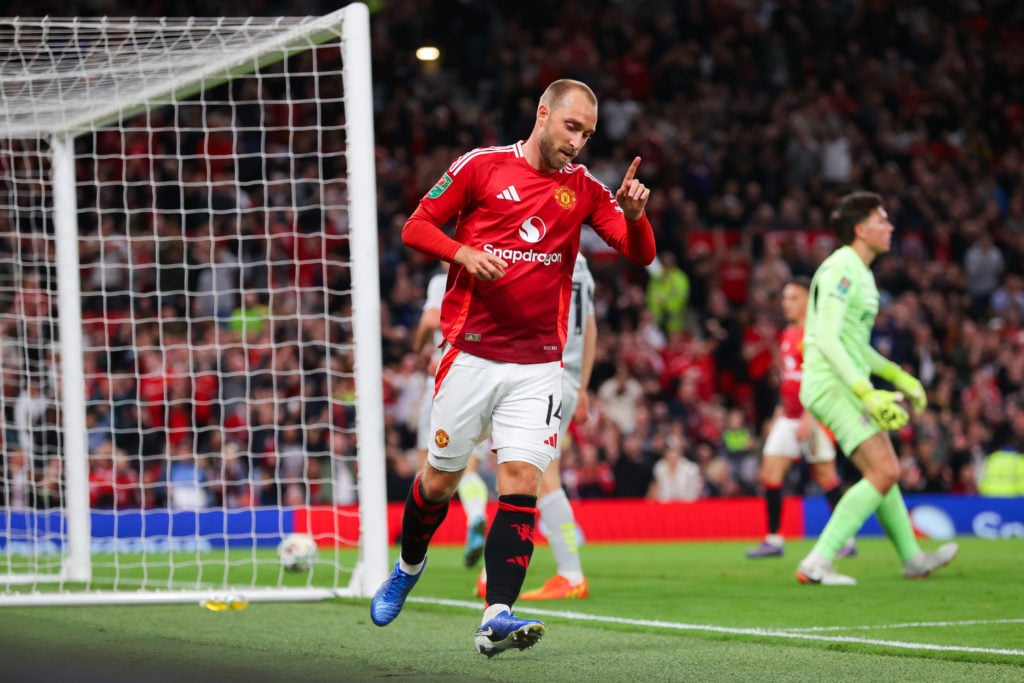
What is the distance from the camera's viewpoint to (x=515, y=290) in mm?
5570

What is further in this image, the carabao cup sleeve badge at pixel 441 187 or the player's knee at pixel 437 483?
the player's knee at pixel 437 483

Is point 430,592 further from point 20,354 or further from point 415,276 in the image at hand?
point 415,276

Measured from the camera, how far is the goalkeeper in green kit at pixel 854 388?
8.66m

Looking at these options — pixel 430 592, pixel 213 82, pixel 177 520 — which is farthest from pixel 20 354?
pixel 430 592

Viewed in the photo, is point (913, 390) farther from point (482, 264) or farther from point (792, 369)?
point (482, 264)

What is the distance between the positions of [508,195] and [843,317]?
3.74 metres

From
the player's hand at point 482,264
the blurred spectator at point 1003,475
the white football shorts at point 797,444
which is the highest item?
the player's hand at point 482,264

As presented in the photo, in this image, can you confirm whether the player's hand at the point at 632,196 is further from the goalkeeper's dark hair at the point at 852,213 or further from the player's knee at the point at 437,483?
the goalkeeper's dark hair at the point at 852,213

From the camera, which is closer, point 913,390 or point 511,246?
point 511,246

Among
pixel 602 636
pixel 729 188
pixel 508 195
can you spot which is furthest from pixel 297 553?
pixel 729 188

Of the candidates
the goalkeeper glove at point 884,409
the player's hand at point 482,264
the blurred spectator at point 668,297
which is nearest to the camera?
the player's hand at point 482,264

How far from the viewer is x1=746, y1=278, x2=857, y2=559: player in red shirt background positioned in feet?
37.8

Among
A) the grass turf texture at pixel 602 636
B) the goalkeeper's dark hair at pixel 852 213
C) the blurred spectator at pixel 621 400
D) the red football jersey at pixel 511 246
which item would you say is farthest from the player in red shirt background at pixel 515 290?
the blurred spectator at pixel 621 400

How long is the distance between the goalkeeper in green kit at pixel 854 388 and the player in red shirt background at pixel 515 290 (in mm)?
3274
